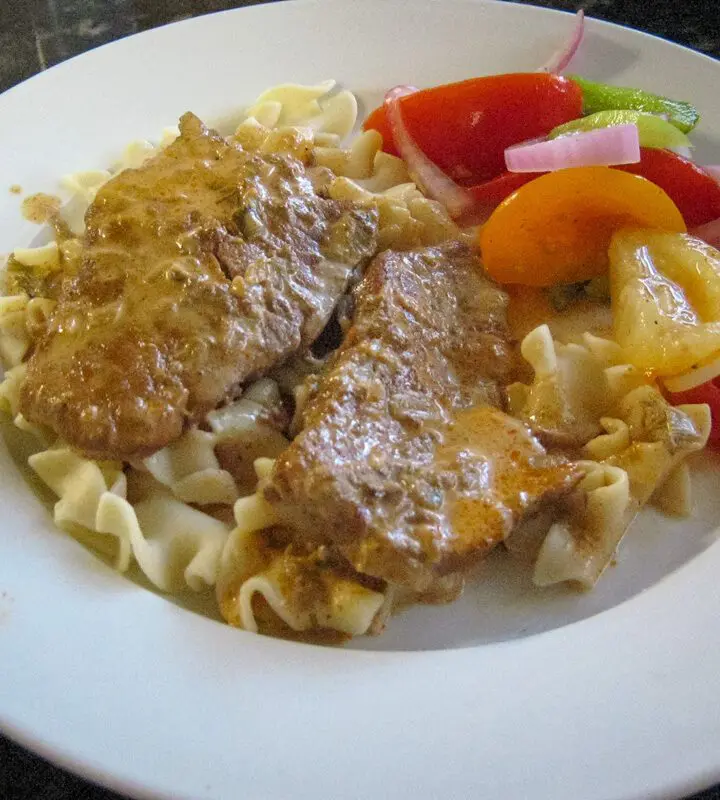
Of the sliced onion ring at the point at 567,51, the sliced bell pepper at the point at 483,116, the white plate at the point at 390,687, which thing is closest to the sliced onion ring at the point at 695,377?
the white plate at the point at 390,687

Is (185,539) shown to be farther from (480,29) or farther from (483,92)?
(480,29)

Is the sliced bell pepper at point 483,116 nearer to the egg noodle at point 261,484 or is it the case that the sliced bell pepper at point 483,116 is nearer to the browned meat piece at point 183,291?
the egg noodle at point 261,484

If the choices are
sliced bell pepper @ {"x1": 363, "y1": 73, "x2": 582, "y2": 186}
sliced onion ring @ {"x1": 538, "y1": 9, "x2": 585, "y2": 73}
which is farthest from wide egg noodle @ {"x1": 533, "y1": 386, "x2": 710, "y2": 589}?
sliced onion ring @ {"x1": 538, "y1": 9, "x2": 585, "y2": 73}

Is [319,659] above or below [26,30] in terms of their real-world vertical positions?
below

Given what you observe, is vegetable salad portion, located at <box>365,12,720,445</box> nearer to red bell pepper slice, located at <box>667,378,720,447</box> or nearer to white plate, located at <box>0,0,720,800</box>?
red bell pepper slice, located at <box>667,378,720,447</box>

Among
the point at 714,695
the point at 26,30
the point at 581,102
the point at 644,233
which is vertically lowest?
the point at 714,695

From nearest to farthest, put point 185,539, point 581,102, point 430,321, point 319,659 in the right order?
point 319,659
point 185,539
point 430,321
point 581,102

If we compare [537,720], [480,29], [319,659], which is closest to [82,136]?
[480,29]

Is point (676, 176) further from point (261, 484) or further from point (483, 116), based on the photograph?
point (261, 484)
